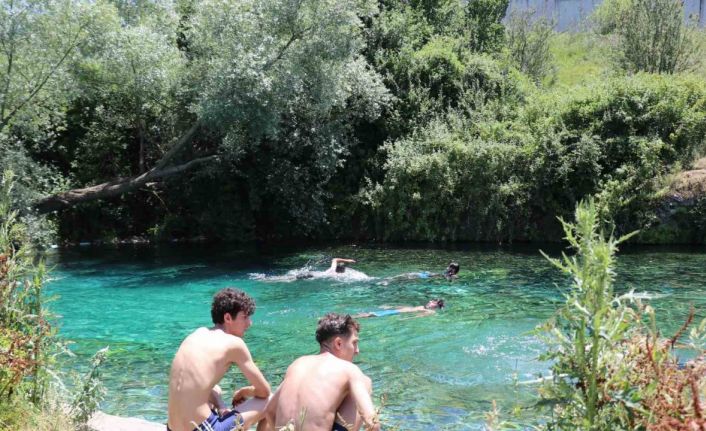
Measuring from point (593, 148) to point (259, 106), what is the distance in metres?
10.8

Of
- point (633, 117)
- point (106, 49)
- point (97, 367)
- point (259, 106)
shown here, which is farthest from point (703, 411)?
point (633, 117)

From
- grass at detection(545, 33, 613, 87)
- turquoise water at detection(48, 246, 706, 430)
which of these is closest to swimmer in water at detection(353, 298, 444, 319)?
turquoise water at detection(48, 246, 706, 430)

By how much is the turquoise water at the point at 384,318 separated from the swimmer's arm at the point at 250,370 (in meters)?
1.41

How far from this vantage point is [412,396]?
8062mm

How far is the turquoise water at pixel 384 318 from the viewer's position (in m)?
8.25

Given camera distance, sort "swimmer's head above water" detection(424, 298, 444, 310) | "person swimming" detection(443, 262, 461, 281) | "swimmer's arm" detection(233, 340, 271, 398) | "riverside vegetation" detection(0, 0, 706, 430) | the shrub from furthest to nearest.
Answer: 1. the shrub
2. "riverside vegetation" detection(0, 0, 706, 430)
3. "person swimming" detection(443, 262, 461, 281)
4. "swimmer's head above water" detection(424, 298, 444, 310)
5. "swimmer's arm" detection(233, 340, 271, 398)

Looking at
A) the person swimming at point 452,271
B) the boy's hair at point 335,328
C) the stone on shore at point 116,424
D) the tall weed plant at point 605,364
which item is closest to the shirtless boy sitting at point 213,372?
the boy's hair at point 335,328

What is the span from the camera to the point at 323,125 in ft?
77.6

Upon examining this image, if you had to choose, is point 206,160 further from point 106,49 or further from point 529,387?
point 529,387

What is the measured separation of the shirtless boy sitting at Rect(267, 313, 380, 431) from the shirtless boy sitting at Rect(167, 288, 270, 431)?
511 mm

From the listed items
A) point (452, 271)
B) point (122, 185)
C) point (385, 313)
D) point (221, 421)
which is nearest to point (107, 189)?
point (122, 185)

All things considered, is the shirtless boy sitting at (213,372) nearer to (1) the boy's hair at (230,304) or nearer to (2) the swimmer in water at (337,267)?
(1) the boy's hair at (230,304)

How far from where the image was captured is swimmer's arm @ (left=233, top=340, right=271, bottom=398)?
16.7ft

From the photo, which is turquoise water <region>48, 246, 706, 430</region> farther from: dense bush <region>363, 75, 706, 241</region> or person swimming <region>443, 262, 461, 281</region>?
dense bush <region>363, 75, 706, 241</region>
